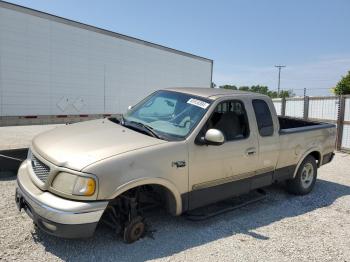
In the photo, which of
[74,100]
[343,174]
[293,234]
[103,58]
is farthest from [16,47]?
[343,174]

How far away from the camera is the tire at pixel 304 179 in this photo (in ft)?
19.7

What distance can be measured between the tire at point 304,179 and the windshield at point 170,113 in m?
2.62

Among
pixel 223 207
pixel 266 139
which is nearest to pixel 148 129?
pixel 223 207

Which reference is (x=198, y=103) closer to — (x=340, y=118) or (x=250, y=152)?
(x=250, y=152)

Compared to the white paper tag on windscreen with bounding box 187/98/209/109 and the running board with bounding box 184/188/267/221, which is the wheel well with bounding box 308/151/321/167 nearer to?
the running board with bounding box 184/188/267/221

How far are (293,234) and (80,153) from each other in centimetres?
298

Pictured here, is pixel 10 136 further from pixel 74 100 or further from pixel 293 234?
pixel 293 234

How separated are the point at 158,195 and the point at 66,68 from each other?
736cm

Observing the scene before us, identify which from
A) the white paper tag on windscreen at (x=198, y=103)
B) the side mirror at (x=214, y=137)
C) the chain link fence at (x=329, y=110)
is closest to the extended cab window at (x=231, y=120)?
the white paper tag on windscreen at (x=198, y=103)

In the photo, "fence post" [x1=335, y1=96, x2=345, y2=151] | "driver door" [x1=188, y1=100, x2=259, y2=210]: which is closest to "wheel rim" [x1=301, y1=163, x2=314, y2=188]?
"driver door" [x1=188, y1=100, x2=259, y2=210]

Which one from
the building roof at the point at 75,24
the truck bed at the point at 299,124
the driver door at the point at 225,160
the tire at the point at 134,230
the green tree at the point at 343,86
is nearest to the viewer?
the tire at the point at 134,230

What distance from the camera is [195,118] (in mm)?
4297

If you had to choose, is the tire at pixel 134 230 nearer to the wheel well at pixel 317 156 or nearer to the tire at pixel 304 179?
the tire at pixel 304 179

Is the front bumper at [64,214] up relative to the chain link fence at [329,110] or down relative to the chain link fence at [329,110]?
down
